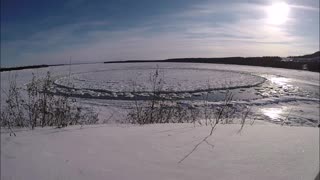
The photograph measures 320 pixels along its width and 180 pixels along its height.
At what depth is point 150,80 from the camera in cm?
618

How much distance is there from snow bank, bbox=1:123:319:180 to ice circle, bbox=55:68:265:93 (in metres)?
2.68

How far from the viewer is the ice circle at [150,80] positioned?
6688 millimetres

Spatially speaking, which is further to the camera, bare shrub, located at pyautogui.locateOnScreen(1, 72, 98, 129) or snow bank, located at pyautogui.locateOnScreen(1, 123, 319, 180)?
bare shrub, located at pyautogui.locateOnScreen(1, 72, 98, 129)

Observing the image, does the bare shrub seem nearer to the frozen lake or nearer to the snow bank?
the frozen lake

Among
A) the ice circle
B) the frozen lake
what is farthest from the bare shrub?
the ice circle

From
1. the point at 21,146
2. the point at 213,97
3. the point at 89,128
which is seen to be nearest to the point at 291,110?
the point at 213,97

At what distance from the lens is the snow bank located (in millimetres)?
2469

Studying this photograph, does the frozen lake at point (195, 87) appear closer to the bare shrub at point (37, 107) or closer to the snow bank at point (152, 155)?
the bare shrub at point (37, 107)

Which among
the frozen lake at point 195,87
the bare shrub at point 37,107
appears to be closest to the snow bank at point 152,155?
the bare shrub at point 37,107

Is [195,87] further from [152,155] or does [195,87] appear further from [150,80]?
[152,155]

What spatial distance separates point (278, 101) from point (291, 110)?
0.69 meters

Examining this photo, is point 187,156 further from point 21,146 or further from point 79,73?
point 79,73

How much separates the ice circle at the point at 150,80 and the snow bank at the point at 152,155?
8.80ft

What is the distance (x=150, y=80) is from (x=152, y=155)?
135 inches
